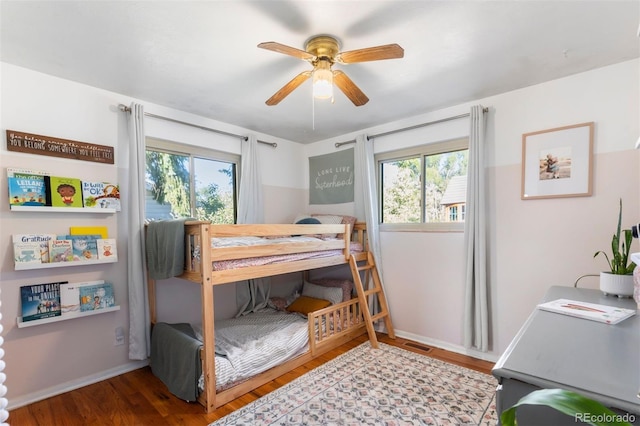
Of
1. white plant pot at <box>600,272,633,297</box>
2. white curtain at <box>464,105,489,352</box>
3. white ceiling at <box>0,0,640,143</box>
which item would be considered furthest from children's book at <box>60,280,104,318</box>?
white plant pot at <box>600,272,633,297</box>

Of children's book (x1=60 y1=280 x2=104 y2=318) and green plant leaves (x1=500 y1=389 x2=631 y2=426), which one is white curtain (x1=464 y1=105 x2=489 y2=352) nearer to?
green plant leaves (x1=500 y1=389 x2=631 y2=426)

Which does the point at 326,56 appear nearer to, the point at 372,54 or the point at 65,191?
the point at 372,54

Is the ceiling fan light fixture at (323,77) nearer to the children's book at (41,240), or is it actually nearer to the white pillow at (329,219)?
the white pillow at (329,219)

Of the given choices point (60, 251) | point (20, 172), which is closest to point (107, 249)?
point (60, 251)

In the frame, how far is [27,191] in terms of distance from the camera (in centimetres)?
204

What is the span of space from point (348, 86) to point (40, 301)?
2.58 metres

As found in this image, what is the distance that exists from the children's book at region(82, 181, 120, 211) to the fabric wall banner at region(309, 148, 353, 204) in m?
2.20

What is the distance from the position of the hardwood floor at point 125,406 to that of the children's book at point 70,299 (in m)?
0.59

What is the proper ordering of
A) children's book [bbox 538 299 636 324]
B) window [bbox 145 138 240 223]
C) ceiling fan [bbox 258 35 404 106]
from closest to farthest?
children's book [bbox 538 299 636 324] → ceiling fan [bbox 258 35 404 106] → window [bbox 145 138 240 223]

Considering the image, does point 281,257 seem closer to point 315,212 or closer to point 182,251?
point 182,251

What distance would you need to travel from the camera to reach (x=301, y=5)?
1467mm

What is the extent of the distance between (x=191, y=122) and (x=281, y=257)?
1.65 meters

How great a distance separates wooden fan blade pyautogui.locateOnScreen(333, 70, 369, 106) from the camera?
5.98 ft

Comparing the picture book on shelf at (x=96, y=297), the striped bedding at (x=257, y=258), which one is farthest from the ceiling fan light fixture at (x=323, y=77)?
the picture book on shelf at (x=96, y=297)
